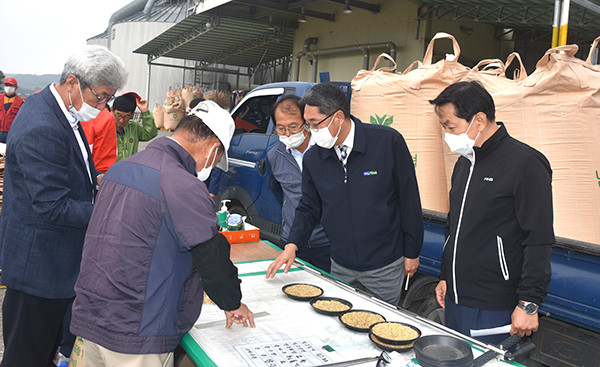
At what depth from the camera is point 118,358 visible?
1596 mm

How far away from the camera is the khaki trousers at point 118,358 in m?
1.59

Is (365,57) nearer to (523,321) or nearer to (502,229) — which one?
(502,229)

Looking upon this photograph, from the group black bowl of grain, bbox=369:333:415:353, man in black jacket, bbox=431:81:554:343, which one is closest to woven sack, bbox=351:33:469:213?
man in black jacket, bbox=431:81:554:343

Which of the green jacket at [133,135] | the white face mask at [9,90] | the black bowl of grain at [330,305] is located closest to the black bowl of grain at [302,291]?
the black bowl of grain at [330,305]

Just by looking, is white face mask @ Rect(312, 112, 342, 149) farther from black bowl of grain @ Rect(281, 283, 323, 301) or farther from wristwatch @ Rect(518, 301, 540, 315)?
wristwatch @ Rect(518, 301, 540, 315)

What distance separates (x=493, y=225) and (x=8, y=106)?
902cm

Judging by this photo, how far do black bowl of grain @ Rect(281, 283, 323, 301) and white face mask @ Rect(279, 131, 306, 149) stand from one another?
1122mm

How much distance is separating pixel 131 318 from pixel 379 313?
1.03 metres

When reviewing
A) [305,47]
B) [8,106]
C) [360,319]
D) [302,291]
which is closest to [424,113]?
[302,291]

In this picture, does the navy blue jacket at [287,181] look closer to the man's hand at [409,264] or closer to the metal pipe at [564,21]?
the man's hand at [409,264]

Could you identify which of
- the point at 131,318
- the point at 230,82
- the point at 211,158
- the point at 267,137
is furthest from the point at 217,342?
the point at 230,82

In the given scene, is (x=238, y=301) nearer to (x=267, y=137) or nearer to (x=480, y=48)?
(x=267, y=137)

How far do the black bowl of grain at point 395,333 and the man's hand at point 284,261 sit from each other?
76 centimetres

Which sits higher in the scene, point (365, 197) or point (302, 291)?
point (365, 197)
